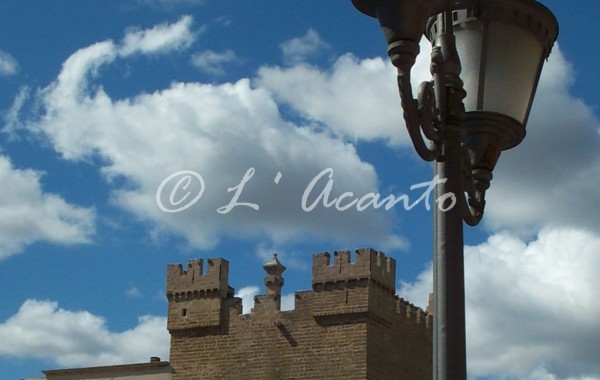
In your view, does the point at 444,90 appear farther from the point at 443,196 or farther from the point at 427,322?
the point at 427,322

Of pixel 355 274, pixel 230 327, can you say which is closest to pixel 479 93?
pixel 355 274

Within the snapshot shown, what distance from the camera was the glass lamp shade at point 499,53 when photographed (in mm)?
4492

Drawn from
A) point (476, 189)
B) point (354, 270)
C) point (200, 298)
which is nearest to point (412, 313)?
point (354, 270)

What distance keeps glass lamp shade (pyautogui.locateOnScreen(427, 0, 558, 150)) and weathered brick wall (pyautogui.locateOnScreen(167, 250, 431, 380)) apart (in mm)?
20437

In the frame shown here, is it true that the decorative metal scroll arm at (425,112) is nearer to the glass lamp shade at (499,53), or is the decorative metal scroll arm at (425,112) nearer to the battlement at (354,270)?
the glass lamp shade at (499,53)

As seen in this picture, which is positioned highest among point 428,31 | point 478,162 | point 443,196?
point 428,31

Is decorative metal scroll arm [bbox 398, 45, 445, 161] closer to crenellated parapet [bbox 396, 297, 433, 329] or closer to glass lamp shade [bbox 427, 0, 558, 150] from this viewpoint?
glass lamp shade [bbox 427, 0, 558, 150]

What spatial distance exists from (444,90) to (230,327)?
23.2 m

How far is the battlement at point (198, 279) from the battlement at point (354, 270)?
8.64 ft

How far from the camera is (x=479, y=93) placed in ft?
15.0

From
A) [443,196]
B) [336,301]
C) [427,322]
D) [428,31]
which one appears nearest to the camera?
[443,196]

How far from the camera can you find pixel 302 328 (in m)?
25.9

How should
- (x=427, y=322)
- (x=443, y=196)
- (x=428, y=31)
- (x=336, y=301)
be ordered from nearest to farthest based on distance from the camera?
(x=443, y=196)
(x=428, y=31)
(x=336, y=301)
(x=427, y=322)

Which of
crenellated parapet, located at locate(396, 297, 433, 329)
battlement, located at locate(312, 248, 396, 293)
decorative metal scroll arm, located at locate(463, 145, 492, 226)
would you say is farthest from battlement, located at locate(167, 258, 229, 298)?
decorative metal scroll arm, located at locate(463, 145, 492, 226)
